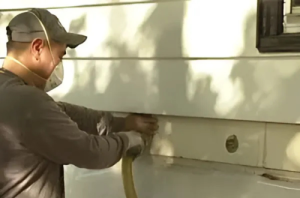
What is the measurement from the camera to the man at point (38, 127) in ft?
4.84

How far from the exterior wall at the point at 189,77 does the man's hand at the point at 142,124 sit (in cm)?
3

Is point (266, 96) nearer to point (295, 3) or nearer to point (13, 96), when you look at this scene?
point (295, 3)

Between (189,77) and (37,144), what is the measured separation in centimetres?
59

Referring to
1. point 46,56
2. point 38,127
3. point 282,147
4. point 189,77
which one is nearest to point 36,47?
point 46,56

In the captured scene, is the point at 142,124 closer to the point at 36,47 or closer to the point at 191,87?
the point at 191,87

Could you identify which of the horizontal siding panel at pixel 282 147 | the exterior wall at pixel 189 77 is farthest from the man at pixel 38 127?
the horizontal siding panel at pixel 282 147

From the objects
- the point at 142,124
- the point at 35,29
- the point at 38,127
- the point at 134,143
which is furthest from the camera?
the point at 142,124

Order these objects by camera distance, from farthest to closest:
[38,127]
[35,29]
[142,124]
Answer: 1. [142,124]
2. [35,29]
3. [38,127]

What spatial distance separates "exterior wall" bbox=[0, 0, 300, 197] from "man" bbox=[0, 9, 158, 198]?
0.75 feet

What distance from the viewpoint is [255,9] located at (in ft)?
5.34

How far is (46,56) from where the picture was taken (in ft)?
5.31

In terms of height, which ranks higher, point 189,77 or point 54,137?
point 189,77

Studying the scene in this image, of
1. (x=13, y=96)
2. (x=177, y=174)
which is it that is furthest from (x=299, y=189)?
(x=13, y=96)

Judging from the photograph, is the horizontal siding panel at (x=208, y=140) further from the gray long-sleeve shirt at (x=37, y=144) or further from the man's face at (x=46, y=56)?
the man's face at (x=46, y=56)
